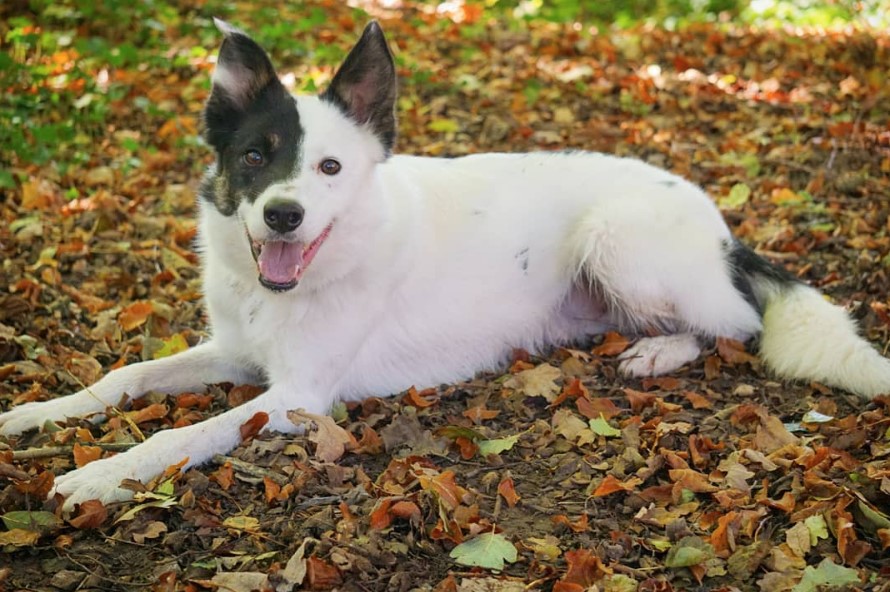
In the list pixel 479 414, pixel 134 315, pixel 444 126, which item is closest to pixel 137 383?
pixel 134 315

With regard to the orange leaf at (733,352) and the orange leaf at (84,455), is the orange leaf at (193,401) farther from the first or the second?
the orange leaf at (733,352)

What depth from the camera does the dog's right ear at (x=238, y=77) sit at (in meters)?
4.03

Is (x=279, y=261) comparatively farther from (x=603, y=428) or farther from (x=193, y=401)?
(x=603, y=428)

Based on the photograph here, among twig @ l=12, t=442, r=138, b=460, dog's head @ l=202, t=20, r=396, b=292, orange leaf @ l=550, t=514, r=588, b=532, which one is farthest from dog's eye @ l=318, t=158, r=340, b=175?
orange leaf @ l=550, t=514, r=588, b=532

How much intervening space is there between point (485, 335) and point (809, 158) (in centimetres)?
377

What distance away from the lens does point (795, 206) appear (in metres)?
6.54

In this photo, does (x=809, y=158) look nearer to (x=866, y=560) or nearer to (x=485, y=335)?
(x=485, y=335)

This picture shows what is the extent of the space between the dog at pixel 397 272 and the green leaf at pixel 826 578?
4.88 ft

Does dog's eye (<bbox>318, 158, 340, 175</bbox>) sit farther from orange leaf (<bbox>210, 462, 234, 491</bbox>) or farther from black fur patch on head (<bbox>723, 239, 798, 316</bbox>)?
black fur patch on head (<bbox>723, 239, 798, 316</bbox>)

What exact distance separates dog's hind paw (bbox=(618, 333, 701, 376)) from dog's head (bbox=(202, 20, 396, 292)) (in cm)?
169

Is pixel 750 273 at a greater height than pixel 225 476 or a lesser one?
greater

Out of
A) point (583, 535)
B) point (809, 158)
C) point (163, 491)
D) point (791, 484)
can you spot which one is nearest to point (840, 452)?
point (791, 484)

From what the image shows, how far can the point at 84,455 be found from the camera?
3.75 meters

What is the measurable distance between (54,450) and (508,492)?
5.97ft
